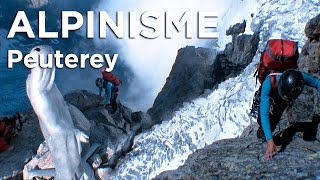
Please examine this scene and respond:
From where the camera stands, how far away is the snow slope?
11055mm

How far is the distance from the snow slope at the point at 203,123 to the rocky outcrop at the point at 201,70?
107 centimetres

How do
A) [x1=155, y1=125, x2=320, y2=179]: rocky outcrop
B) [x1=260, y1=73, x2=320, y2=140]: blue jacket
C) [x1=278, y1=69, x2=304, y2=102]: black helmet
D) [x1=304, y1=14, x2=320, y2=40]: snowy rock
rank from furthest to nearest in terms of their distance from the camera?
[x1=304, y1=14, x2=320, y2=40]: snowy rock, [x1=260, y1=73, x2=320, y2=140]: blue jacket, [x1=278, y1=69, x2=304, y2=102]: black helmet, [x1=155, y1=125, x2=320, y2=179]: rocky outcrop

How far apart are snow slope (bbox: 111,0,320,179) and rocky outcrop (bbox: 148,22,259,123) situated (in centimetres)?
107

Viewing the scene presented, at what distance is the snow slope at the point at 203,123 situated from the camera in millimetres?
11055

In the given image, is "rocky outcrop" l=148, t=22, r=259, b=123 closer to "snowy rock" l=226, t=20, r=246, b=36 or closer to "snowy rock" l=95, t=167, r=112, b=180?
"snowy rock" l=226, t=20, r=246, b=36

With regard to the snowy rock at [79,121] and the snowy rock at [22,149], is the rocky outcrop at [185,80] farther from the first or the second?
the snowy rock at [22,149]

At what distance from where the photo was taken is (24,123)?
40.3 feet

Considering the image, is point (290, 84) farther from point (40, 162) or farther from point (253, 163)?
point (40, 162)

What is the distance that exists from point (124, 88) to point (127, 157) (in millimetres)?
34510

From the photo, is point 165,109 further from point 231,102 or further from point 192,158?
point 192,158

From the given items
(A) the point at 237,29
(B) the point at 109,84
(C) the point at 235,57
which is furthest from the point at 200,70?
(B) the point at 109,84

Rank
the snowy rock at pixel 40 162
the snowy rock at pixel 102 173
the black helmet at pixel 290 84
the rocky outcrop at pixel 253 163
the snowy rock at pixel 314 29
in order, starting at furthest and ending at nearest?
the snowy rock at pixel 102 173
the snowy rock at pixel 40 162
the snowy rock at pixel 314 29
the black helmet at pixel 290 84
the rocky outcrop at pixel 253 163

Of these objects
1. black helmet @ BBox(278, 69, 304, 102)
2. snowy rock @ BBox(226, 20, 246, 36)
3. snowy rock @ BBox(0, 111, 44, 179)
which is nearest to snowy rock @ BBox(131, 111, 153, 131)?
snowy rock @ BBox(0, 111, 44, 179)

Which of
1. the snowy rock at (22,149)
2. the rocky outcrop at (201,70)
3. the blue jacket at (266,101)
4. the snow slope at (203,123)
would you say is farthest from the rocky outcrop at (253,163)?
the rocky outcrop at (201,70)
